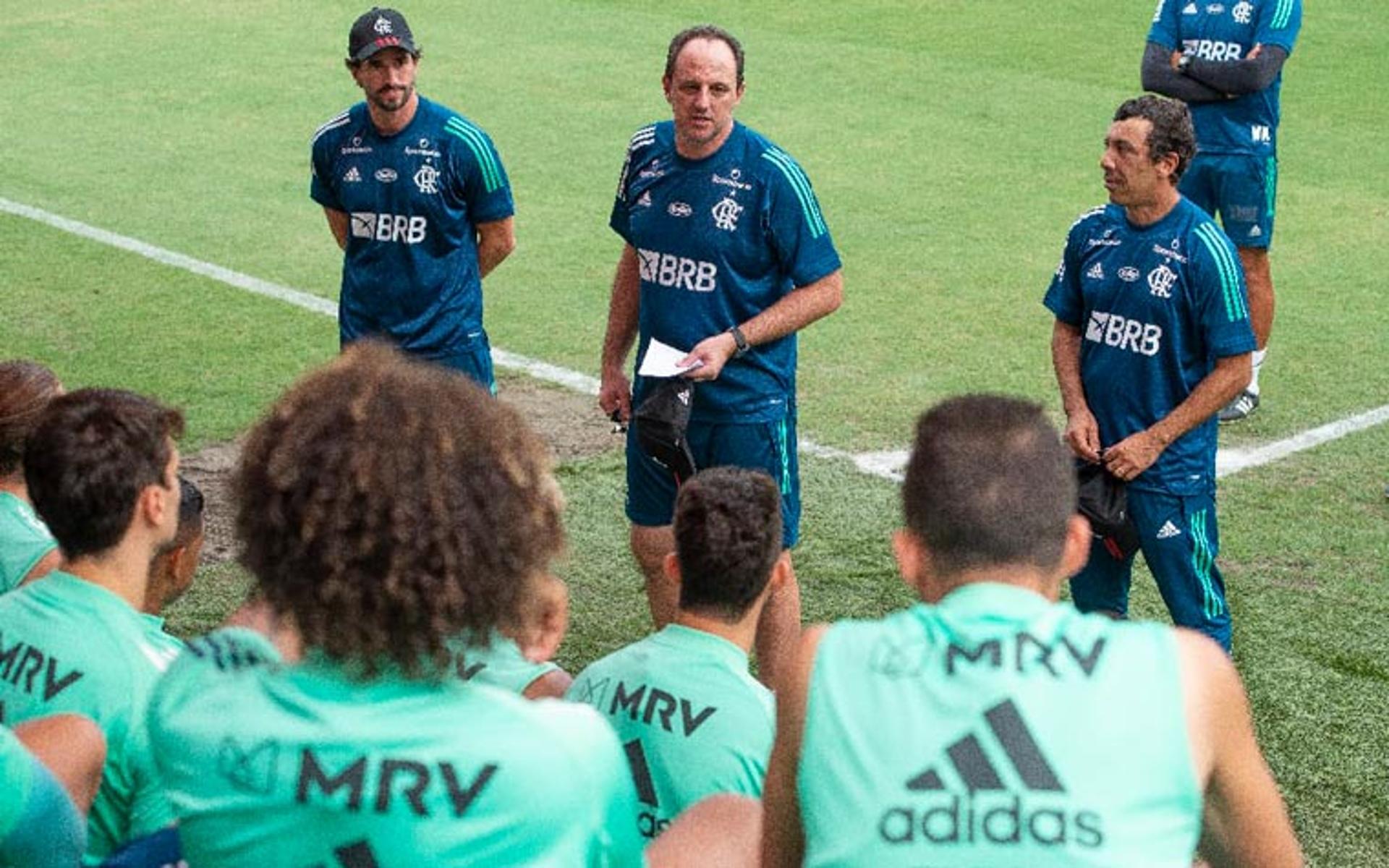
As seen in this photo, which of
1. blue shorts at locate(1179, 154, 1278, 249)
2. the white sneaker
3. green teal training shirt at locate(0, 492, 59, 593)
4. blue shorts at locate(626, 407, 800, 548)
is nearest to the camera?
green teal training shirt at locate(0, 492, 59, 593)

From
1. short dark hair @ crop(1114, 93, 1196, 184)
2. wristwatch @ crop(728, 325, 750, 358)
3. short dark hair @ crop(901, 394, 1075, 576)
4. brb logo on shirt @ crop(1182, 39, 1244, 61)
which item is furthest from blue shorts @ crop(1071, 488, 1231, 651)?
brb logo on shirt @ crop(1182, 39, 1244, 61)

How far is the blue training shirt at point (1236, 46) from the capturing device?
9797mm

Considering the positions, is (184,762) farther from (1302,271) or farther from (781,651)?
(1302,271)

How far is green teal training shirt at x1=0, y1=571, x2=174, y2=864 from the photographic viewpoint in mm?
3414

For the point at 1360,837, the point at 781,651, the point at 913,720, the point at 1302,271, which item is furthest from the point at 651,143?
the point at 1302,271

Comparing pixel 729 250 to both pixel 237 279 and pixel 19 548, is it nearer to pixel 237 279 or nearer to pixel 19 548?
pixel 19 548

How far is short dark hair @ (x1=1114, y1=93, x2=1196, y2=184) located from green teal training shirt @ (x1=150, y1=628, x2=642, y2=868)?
3.75m

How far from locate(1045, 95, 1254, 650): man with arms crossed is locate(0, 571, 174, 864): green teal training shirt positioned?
3.22 meters

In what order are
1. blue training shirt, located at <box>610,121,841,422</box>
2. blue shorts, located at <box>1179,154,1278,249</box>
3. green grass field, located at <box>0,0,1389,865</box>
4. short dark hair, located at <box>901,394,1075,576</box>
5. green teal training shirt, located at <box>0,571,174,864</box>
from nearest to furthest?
short dark hair, located at <box>901,394,1075,576</box>, green teal training shirt, located at <box>0,571,174,864</box>, blue training shirt, located at <box>610,121,841,422</box>, green grass field, located at <box>0,0,1389,865</box>, blue shorts, located at <box>1179,154,1278,249</box>

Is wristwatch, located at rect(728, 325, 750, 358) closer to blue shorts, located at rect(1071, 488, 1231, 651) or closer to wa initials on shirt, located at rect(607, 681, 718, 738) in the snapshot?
blue shorts, located at rect(1071, 488, 1231, 651)

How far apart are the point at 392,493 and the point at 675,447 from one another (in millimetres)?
3612

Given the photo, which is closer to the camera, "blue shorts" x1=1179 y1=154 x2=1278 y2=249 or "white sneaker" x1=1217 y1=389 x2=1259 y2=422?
"white sneaker" x1=1217 y1=389 x2=1259 y2=422

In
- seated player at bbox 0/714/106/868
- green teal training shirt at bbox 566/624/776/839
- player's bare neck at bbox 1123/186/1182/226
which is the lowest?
green teal training shirt at bbox 566/624/776/839

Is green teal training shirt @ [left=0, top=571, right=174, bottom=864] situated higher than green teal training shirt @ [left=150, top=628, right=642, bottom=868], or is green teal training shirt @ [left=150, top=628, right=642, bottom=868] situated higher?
green teal training shirt @ [left=150, top=628, right=642, bottom=868]
